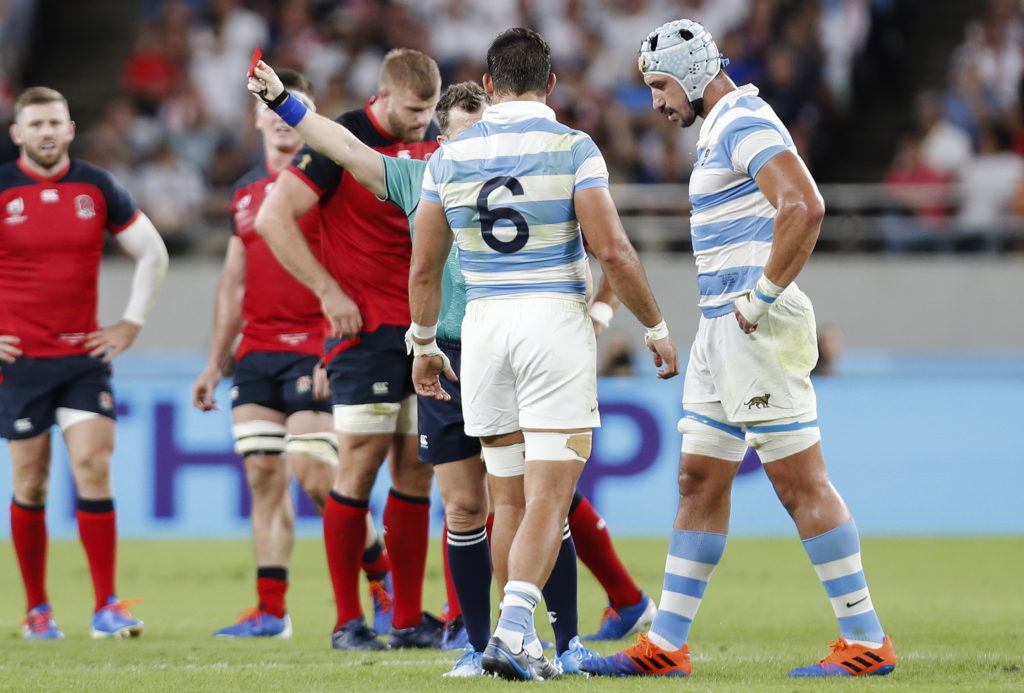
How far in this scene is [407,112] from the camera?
724cm

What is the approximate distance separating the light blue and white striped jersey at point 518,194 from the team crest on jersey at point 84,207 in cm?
298

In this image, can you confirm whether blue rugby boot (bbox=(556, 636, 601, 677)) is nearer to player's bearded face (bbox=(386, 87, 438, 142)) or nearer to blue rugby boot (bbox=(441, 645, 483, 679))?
blue rugby boot (bbox=(441, 645, 483, 679))

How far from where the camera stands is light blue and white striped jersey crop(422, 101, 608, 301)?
5793 mm

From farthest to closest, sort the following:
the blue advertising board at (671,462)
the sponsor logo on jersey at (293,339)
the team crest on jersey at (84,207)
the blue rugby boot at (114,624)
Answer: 1. the blue advertising board at (671,462)
2. the sponsor logo on jersey at (293,339)
3. the team crest on jersey at (84,207)
4. the blue rugby boot at (114,624)

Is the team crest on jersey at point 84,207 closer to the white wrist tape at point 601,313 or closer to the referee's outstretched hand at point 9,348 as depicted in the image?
the referee's outstretched hand at point 9,348

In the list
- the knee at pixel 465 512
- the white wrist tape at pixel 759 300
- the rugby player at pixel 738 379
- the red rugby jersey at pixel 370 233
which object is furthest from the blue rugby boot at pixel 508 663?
the red rugby jersey at pixel 370 233

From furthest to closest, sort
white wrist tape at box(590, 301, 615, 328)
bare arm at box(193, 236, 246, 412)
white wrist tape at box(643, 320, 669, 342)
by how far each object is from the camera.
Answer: bare arm at box(193, 236, 246, 412) < white wrist tape at box(590, 301, 615, 328) < white wrist tape at box(643, 320, 669, 342)

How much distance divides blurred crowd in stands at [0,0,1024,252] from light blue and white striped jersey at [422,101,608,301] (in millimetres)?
10512

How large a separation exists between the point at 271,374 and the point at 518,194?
3.10 metres

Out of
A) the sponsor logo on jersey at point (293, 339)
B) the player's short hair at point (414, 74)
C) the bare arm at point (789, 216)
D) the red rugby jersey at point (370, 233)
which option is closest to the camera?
the bare arm at point (789, 216)

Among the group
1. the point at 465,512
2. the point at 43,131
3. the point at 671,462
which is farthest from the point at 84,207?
the point at 671,462

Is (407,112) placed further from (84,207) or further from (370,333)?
(84,207)

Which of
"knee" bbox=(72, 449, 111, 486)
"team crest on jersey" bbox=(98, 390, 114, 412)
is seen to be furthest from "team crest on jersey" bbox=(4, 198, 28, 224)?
"knee" bbox=(72, 449, 111, 486)

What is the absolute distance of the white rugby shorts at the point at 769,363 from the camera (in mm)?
5992
